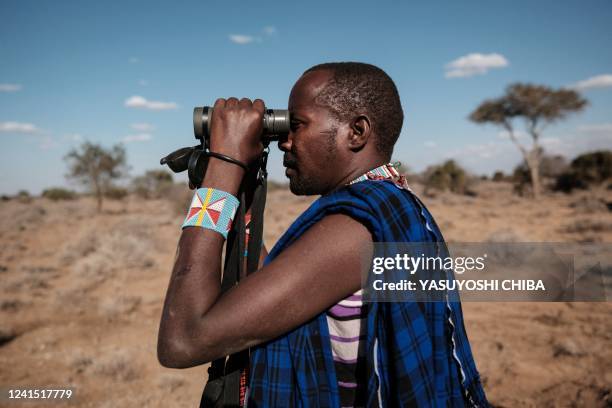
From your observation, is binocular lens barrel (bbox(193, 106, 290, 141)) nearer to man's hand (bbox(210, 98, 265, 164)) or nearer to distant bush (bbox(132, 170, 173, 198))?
man's hand (bbox(210, 98, 265, 164))

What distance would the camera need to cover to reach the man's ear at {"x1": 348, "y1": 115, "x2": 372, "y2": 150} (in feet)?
4.88

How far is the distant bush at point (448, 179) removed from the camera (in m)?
29.9

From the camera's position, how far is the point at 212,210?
48.2 inches

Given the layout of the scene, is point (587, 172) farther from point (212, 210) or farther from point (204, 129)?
point (212, 210)

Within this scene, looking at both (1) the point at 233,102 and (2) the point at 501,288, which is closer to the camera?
(1) the point at 233,102

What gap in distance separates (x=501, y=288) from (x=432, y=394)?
7062 mm

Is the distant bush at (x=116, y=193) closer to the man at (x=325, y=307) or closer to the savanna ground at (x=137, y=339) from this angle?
the savanna ground at (x=137, y=339)

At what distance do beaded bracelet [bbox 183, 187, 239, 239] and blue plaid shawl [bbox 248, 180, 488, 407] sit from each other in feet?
0.62

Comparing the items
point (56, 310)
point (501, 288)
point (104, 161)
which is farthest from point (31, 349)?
point (104, 161)

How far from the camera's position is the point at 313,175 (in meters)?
1.54

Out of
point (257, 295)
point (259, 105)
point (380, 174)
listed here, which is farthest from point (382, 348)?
point (259, 105)

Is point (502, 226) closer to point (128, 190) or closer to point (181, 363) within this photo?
point (181, 363)

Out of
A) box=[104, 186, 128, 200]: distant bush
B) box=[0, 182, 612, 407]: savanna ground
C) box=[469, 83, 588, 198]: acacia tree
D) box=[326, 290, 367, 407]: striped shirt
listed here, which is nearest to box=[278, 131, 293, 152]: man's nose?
box=[326, 290, 367, 407]: striped shirt

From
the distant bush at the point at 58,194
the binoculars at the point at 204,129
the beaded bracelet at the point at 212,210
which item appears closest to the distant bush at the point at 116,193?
the distant bush at the point at 58,194
